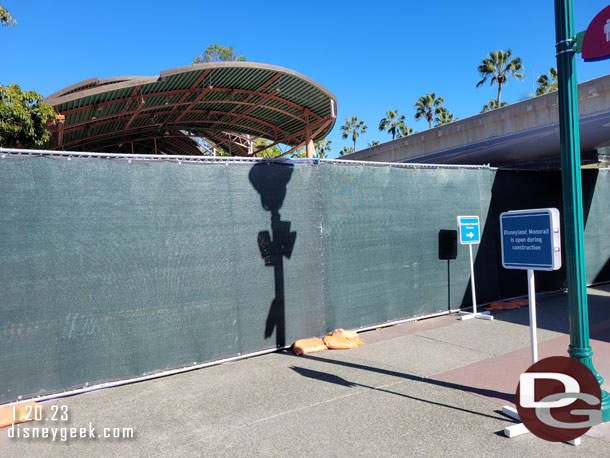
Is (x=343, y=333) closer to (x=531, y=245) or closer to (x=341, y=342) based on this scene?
(x=341, y=342)

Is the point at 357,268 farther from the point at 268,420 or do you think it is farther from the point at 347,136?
the point at 347,136

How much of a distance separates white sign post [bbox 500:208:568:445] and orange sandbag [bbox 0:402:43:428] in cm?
461

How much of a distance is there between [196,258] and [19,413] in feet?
8.28

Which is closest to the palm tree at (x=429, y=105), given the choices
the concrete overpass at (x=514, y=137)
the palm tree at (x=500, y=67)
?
the palm tree at (x=500, y=67)

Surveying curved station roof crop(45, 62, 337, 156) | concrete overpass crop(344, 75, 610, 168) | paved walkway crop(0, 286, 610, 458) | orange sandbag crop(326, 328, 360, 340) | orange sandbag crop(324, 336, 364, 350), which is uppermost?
curved station roof crop(45, 62, 337, 156)

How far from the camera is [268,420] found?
429 cm

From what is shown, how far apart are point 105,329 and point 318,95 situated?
9252 millimetres

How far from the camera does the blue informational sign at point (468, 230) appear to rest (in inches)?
334

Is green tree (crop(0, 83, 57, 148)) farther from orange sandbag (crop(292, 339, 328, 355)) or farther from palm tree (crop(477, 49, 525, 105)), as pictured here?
palm tree (crop(477, 49, 525, 105))

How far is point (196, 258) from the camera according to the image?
5.98 metres

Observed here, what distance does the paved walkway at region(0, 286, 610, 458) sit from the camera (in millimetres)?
3756

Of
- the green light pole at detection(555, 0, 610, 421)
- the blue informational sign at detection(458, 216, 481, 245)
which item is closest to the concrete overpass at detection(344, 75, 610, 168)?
the blue informational sign at detection(458, 216, 481, 245)

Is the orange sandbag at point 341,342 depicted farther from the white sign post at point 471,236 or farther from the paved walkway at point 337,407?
the white sign post at point 471,236

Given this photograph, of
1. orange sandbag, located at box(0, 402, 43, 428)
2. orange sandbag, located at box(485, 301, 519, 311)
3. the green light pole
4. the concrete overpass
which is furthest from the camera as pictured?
the concrete overpass
